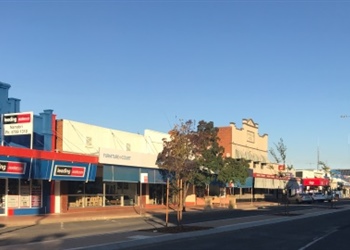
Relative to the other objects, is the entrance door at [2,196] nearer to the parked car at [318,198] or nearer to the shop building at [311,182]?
the parked car at [318,198]

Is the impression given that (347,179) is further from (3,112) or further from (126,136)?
(3,112)

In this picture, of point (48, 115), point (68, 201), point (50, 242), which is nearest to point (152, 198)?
point (68, 201)

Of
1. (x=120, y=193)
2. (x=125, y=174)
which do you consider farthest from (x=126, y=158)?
(x=120, y=193)

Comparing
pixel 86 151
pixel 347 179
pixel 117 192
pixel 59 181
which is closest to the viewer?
pixel 59 181

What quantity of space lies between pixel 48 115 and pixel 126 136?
370 inches

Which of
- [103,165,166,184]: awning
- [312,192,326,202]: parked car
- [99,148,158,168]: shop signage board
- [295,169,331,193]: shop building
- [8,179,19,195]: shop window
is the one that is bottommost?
[312,192,326,202]: parked car

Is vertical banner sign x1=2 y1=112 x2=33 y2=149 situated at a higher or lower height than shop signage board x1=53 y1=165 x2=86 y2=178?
higher

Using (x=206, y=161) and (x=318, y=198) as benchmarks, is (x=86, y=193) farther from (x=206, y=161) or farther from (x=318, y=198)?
(x=318, y=198)

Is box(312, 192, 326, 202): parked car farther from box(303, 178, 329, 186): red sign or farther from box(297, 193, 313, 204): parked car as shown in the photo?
box(303, 178, 329, 186): red sign

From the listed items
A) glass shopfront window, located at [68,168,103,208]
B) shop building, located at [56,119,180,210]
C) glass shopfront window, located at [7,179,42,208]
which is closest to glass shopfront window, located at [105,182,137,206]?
shop building, located at [56,119,180,210]

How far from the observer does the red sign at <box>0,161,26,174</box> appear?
27.0 meters

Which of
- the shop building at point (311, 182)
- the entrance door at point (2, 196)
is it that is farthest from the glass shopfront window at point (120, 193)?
the shop building at point (311, 182)

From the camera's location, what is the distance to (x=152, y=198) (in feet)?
146

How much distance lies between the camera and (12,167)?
90.1 feet
